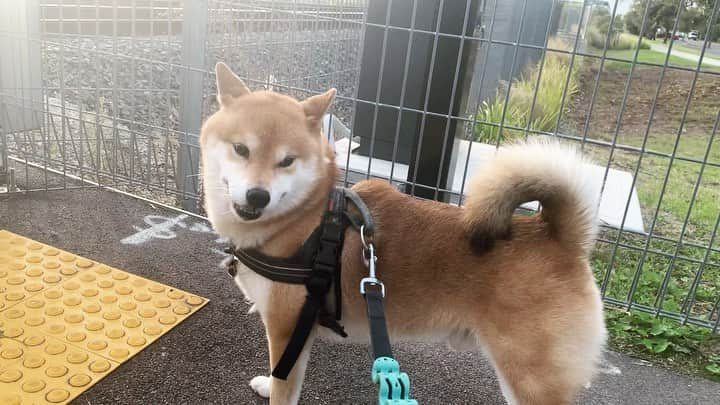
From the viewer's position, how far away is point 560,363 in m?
1.82

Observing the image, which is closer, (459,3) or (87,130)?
(459,3)

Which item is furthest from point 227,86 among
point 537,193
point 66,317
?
point 66,317

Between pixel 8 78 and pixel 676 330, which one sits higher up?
pixel 8 78

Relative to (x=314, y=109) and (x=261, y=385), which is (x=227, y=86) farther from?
(x=261, y=385)

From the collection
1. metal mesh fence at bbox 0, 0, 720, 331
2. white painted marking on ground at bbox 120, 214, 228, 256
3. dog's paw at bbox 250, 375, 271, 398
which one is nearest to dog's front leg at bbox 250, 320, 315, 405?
dog's paw at bbox 250, 375, 271, 398

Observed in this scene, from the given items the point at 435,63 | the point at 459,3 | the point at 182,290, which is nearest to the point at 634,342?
the point at 435,63

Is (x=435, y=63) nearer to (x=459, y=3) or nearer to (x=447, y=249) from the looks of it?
(x=459, y=3)

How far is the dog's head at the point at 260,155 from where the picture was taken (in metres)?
1.85

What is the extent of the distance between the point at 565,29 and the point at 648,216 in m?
2.52

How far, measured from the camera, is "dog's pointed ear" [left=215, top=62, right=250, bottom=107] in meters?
2.05

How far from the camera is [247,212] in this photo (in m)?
1.87

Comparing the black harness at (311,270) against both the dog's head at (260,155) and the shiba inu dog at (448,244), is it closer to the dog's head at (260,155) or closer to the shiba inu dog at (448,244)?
the shiba inu dog at (448,244)

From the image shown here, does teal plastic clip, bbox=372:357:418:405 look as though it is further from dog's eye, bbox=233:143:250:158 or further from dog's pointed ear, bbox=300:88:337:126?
dog's pointed ear, bbox=300:88:337:126

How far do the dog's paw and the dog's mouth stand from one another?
2.68 ft
